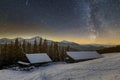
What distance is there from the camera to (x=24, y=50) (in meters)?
16.2

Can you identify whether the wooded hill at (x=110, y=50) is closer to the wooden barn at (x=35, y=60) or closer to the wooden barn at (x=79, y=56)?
the wooden barn at (x=79, y=56)

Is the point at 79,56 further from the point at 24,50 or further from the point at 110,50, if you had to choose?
the point at 110,50

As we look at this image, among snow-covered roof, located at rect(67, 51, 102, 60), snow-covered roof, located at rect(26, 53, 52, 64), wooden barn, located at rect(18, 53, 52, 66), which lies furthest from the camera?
snow-covered roof, located at rect(67, 51, 102, 60)

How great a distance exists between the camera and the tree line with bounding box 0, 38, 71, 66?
589 inches

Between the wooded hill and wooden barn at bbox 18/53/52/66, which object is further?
the wooded hill

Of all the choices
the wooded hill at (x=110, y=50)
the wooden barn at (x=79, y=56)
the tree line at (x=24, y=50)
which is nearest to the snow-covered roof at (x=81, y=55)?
the wooden barn at (x=79, y=56)

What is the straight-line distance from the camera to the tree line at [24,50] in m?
15.0

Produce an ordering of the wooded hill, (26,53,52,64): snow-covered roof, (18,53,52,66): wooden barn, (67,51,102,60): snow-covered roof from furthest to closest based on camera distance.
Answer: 1. the wooded hill
2. (67,51,102,60): snow-covered roof
3. (26,53,52,64): snow-covered roof
4. (18,53,52,66): wooden barn

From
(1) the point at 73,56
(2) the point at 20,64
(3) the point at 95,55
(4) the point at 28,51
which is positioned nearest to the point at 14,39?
(4) the point at 28,51

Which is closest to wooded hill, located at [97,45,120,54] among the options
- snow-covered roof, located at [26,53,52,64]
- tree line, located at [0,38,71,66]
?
tree line, located at [0,38,71,66]

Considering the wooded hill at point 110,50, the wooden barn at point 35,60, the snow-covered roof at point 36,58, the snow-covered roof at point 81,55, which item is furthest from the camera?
the wooded hill at point 110,50

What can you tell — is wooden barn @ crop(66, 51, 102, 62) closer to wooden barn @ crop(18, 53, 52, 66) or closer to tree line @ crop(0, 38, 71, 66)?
wooden barn @ crop(18, 53, 52, 66)

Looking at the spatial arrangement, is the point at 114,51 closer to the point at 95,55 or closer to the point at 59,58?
the point at 95,55

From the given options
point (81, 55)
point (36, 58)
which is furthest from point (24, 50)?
point (81, 55)
